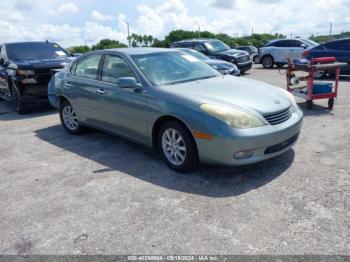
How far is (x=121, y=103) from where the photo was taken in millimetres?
4988

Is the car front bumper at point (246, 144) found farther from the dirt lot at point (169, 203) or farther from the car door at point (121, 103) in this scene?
the car door at point (121, 103)

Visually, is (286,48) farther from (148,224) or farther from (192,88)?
(148,224)

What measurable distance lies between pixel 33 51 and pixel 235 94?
23.5 feet

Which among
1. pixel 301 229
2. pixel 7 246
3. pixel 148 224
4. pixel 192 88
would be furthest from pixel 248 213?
pixel 7 246

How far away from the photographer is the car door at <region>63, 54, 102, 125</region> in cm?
559

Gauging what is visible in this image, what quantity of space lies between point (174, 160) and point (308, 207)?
1.72 metres

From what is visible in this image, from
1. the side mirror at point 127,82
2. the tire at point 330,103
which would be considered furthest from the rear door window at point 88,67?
the tire at point 330,103

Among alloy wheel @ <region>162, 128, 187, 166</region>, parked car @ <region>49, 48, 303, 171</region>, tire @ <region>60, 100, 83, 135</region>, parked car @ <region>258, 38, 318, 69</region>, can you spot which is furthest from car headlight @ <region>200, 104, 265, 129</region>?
parked car @ <region>258, 38, 318, 69</region>

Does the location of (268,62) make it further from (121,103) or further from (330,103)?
(121,103)

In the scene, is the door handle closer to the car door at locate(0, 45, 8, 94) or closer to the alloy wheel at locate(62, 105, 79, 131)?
the alloy wheel at locate(62, 105, 79, 131)

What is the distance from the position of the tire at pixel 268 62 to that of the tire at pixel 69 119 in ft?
45.4

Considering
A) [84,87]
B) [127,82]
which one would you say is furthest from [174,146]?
[84,87]

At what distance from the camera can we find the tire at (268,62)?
1802 cm

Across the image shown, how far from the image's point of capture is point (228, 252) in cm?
281
